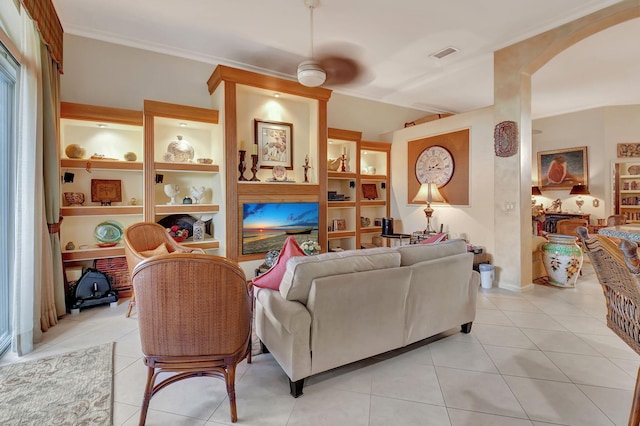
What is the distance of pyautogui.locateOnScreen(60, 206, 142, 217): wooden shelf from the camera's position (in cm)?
329

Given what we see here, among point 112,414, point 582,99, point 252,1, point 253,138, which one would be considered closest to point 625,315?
→ point 112,414

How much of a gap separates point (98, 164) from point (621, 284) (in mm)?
4539

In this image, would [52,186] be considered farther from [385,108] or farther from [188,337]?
[385,108]

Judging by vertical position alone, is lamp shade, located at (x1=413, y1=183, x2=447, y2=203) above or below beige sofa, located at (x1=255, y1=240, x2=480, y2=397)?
above

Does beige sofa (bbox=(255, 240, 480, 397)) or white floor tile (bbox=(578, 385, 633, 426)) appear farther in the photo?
beige sofa (bbox=(255, 240, 480, 397))

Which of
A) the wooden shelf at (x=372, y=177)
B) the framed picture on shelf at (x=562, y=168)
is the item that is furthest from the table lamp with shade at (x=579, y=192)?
the wooden shelf at (x=372, y=177)

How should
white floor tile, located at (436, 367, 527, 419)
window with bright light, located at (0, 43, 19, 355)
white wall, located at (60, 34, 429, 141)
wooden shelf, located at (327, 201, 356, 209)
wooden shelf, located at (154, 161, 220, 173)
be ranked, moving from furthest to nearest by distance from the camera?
wooden shelf, located at (327, 201, 356, 209)
wooden shelf, located at (154, 161, 220, 173)
white wall, located at (60, 34, 429, 141)
window with bright light, located at (0, 43, 19, 355)
white floor tile, located at (436, 367, 527, 419)

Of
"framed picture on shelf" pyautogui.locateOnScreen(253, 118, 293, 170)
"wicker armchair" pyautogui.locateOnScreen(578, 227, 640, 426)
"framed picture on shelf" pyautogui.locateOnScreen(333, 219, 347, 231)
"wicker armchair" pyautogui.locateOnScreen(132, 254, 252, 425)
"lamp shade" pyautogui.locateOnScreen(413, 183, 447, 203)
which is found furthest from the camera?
"framed picture on shelf" pyautogui.locateOnScreen(333, 219, 347, 231)

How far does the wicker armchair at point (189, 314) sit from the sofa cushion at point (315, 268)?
32 cm

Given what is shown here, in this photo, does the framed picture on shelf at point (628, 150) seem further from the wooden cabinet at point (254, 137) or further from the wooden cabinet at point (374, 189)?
the wooden cabinet at point (254, 137)

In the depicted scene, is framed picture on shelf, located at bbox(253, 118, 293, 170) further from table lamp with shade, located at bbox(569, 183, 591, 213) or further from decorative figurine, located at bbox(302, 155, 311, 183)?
table lamp with shade, located at bbox(569, 183, 591, 213)

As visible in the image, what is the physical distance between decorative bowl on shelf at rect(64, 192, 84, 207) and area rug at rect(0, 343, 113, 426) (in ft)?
6.38

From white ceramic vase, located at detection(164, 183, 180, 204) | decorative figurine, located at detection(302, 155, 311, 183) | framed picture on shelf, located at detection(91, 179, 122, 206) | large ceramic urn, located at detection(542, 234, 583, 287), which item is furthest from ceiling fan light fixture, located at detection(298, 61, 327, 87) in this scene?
large ceramic urn, located at detection(542, 234, 583, 287)

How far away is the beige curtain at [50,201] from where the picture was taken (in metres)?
2.70
